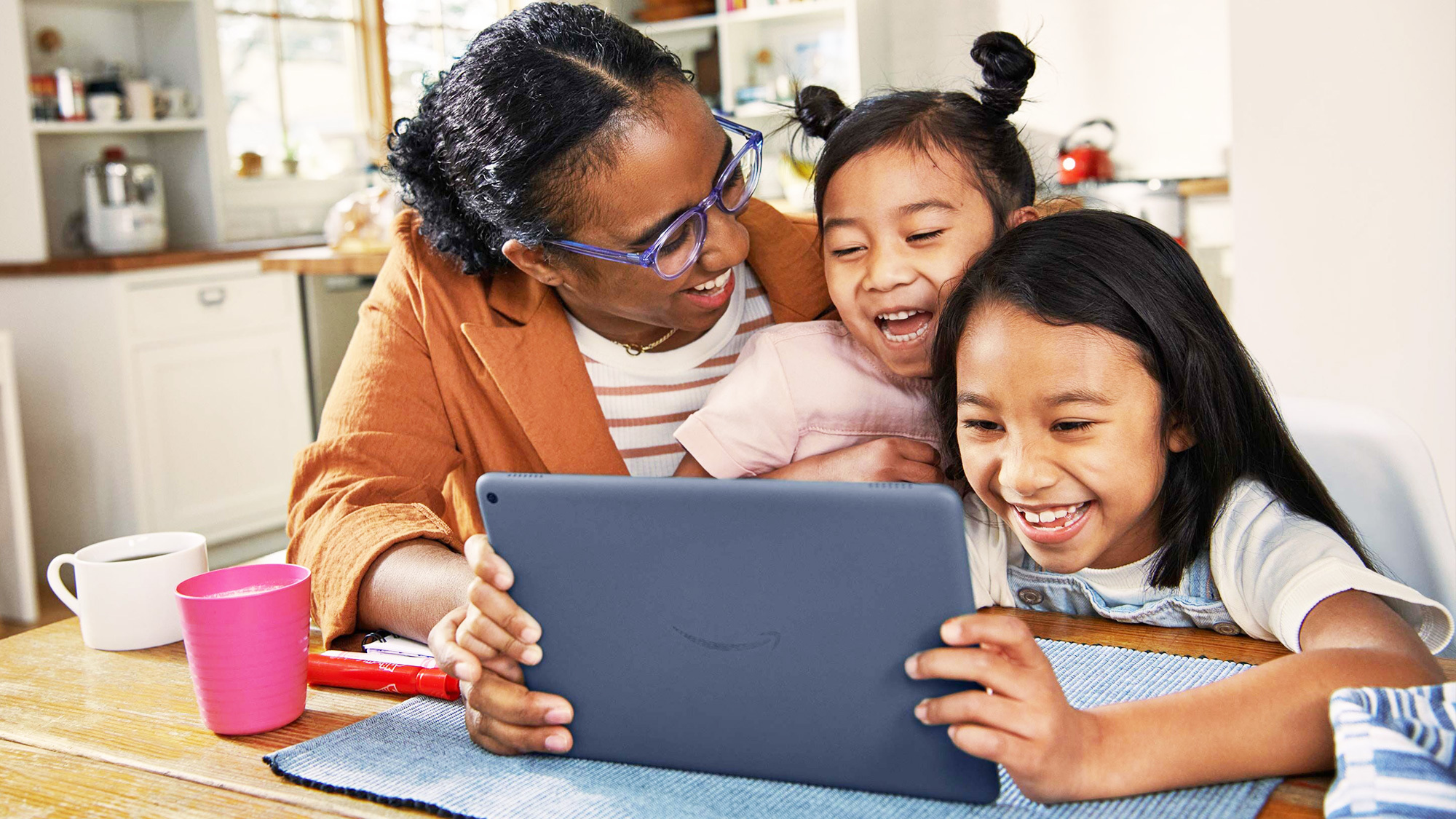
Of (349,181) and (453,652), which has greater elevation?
(349,181)

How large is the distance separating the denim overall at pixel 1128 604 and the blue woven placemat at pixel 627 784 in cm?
9

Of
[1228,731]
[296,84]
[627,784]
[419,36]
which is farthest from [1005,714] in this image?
[419,36]

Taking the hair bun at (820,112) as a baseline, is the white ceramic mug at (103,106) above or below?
above

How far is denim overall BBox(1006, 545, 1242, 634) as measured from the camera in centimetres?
98

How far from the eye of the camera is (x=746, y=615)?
728 mm

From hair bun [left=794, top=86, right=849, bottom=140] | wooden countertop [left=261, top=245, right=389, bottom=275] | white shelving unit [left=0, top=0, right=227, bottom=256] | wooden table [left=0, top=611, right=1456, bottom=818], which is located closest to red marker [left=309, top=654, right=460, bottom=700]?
wooden table [left=0, top=611, right=1456, bottom=818]

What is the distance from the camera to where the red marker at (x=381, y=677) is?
0.93 metres

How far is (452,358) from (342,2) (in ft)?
13.5

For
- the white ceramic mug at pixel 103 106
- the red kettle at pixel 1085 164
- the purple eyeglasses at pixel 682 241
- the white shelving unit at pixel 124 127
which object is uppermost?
the white ceramic mug at pixel 103 106

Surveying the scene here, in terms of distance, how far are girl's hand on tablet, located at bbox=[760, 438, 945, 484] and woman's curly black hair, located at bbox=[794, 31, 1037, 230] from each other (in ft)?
0.84

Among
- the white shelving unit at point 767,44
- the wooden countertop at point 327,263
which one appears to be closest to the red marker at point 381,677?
the wooden countertop at point 327,263

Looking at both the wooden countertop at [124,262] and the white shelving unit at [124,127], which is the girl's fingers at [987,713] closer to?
the wooden countertop at [124,262]

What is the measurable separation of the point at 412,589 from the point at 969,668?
543mm

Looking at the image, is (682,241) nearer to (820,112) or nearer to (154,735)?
(820,112)
